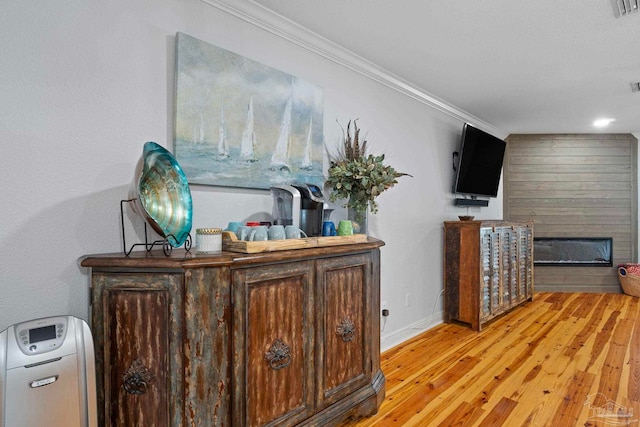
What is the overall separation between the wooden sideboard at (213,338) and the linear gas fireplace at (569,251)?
193 inches

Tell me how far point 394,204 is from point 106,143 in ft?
7.66

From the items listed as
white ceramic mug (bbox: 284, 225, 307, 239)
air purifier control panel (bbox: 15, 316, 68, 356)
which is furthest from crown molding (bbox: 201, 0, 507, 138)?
air purifier control panel (bbox: 15, 316, 68, 356)

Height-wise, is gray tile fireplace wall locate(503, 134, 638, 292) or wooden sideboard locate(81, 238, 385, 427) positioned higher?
gray tile fireplace wall locate(503, 134, 638, 292)

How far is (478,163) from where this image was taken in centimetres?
420

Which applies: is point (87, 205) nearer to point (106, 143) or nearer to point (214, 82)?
point (106, 143)

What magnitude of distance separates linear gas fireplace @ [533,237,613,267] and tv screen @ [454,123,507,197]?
1.57 meters

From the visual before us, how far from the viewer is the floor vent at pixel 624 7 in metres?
1.97

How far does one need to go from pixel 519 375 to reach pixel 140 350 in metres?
2.62

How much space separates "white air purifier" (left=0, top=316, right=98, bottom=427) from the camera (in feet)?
3.60

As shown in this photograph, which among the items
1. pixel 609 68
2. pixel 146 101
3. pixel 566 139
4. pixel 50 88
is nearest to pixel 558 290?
pixel 566 139

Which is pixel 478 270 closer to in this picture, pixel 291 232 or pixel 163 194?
pixel 291 232

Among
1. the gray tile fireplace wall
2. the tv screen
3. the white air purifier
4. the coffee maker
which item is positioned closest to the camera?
the white air purifier

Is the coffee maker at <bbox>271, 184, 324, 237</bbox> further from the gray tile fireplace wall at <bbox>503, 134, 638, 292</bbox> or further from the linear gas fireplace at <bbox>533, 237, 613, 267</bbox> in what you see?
the linear gas fireplace at <bbox>533, 237, 613, 267</bbox>

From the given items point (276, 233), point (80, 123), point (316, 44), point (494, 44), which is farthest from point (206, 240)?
point (494, 44)
